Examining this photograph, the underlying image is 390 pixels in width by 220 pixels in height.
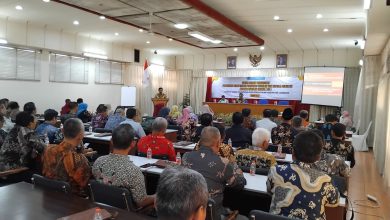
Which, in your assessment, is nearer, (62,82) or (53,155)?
(53,155)

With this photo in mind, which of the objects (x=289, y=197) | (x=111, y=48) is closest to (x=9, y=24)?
(x=111, y=48)

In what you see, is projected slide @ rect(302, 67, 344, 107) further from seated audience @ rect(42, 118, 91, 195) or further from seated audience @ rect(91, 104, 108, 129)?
seated audience @ rect(42, 118, 91, 195)

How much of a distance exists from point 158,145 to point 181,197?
2.76m

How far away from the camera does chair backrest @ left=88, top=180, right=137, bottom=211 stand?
6.79ft

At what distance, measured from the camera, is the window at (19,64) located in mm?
8336

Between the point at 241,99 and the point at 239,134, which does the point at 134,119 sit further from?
the point at 241,99

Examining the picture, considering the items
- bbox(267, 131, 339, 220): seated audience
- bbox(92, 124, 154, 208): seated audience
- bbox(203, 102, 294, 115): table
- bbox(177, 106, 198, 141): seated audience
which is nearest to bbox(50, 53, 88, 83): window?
bbox(177, 106, 198, 141): seated audience

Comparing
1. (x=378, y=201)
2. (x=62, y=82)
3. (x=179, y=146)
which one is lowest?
(x=378, y=201)

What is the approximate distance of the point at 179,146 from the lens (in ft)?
15.1

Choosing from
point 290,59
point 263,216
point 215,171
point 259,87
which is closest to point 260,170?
point 215,171

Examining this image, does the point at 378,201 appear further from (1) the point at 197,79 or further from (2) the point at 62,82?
(1) the point at 197,79

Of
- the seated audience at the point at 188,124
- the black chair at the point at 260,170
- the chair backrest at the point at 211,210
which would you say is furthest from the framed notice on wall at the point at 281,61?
the chair backrest at the point at 211,210

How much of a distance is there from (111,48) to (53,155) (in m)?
9.38

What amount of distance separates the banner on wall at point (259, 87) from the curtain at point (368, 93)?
10.3 ft
